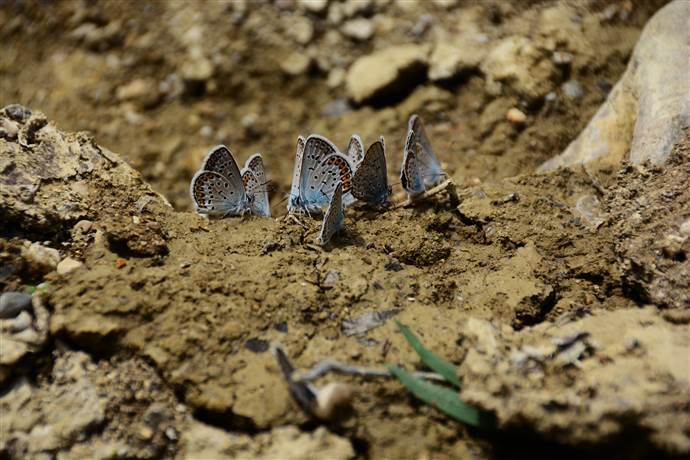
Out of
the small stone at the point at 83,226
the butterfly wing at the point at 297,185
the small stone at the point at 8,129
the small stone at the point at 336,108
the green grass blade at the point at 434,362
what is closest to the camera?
the green grass blade at the point at 434,362

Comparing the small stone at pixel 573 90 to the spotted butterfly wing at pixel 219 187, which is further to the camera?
the small stone at pixel 573 90

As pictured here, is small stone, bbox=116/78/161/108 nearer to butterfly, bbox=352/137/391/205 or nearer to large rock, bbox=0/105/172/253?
large rock, bbox=0/105/172/253

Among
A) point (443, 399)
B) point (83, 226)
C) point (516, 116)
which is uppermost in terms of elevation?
point (516, 116)

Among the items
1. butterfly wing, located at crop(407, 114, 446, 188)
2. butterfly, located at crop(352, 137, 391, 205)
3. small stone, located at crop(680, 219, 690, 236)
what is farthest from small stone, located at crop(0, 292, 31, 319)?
small stone, located at crop(680, 219, 690, 236)

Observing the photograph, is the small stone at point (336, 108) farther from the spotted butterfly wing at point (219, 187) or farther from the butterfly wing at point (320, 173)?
the spotted butterfly wing at point (219, 187)

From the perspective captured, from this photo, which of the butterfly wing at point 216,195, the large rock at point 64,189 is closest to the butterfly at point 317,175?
the butterfly wing at point 216,195

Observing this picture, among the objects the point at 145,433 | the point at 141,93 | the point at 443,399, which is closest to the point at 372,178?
the point at 443,399

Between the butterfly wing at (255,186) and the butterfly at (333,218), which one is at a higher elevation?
the butterfly wing at (255,186)

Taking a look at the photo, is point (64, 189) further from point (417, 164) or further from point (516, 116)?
point (516, 116)
